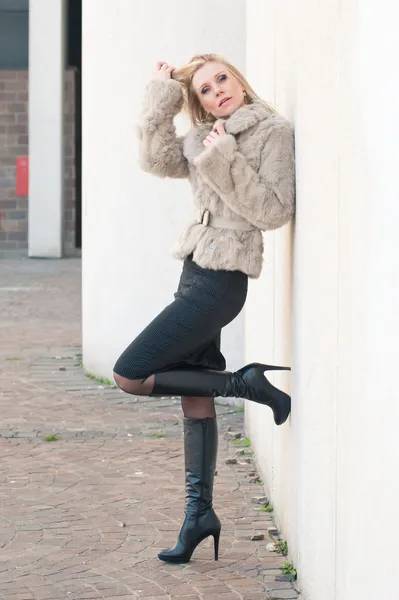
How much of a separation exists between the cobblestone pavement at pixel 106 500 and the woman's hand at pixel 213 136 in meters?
1.57

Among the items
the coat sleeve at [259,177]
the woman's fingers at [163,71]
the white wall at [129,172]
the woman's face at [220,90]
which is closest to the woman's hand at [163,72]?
the woman's fingers at [163,71]

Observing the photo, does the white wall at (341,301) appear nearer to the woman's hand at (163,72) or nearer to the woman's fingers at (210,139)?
the woman's fingers at (210,139)

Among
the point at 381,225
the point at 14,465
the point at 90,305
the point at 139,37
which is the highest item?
the point at 139,37

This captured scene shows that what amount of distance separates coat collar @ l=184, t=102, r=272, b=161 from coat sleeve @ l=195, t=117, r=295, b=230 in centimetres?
6

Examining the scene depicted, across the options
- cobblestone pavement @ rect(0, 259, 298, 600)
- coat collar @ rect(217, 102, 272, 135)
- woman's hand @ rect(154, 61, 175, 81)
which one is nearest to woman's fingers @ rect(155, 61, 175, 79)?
woman's hand @ rect(154, 61, 175, 81)

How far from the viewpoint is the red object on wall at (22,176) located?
22781mm

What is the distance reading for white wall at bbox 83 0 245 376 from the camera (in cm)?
828

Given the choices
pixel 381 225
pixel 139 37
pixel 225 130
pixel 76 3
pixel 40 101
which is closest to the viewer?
pixel 381 225

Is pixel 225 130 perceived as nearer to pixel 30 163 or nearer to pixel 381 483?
pixel 381 483

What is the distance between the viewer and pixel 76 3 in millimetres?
22812

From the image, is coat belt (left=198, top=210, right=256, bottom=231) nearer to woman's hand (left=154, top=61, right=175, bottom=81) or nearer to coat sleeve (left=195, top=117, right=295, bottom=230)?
coat sleeve (left=195, top=117, right=295, bottom=230)

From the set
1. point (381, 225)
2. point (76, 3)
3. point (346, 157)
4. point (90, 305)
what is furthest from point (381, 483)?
point (76, 3)

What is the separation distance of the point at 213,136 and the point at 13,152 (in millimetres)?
18855

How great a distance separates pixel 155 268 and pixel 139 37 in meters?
1.58
